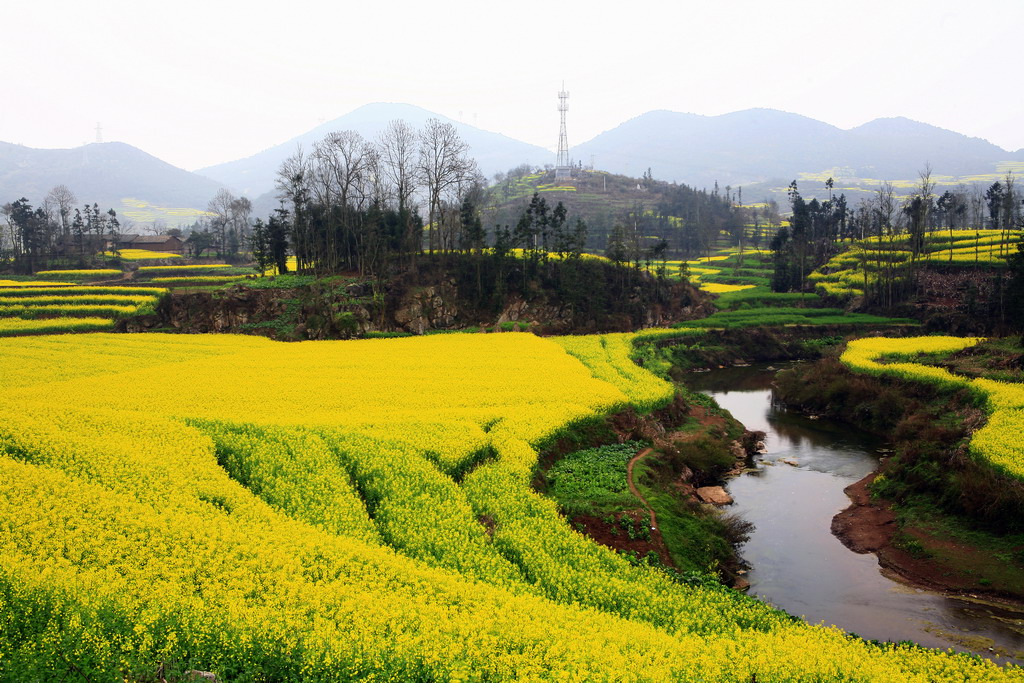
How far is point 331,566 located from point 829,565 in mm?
17435

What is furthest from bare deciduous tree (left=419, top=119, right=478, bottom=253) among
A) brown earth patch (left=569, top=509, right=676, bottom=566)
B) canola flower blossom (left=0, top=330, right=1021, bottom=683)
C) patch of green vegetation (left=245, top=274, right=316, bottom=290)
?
brown earth patch (left=569, top=509, right=676, bottom=566)

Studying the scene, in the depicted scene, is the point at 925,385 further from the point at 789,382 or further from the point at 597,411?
the point at 597,411

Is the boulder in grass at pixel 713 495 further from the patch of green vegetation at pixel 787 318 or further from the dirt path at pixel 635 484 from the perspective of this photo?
the patch of green vegetation at pixel 787 318

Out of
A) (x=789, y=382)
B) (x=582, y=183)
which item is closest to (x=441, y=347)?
(x=789, y=382)

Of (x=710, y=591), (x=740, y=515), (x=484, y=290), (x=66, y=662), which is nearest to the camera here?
(x=66, y=662)

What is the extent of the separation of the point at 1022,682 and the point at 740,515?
12837mm

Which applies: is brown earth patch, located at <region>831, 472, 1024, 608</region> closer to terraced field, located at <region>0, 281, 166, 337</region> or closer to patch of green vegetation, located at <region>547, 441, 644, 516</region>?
patch of green vegetation, located at <region>547, 441, 644, 516</region>

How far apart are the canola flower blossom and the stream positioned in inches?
128

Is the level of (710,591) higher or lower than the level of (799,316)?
lower

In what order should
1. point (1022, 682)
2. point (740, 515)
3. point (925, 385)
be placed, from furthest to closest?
1. point (925, 385)
2. point (740, 515)
3. point (1022, 682)

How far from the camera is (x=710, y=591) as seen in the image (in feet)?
52.6

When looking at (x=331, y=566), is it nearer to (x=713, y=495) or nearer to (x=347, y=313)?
(x=713, y=495)

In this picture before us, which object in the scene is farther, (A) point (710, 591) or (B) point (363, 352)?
(B) point (363, 352)

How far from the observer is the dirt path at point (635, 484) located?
20.5 metres
